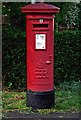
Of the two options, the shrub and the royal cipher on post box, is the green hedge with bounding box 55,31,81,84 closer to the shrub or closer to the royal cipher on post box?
the shrub

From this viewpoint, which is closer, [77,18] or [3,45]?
[3,45]

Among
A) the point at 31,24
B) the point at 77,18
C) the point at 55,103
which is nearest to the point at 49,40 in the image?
the point at 31,24

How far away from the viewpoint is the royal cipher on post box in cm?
617

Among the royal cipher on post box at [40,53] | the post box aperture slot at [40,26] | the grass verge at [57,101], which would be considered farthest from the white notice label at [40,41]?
the grass verge at [57,101]

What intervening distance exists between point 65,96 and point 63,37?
71.5 inches

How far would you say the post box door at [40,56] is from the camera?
20.5ft

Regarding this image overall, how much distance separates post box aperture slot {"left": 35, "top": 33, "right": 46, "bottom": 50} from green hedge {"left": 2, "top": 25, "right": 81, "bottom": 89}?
2.26 metres

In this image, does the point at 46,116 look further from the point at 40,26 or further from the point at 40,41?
the point at 40,26

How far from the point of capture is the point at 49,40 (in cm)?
630

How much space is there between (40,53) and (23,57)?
7.49 feet

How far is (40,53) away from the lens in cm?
630

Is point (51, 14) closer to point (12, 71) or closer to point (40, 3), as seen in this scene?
point (40, 3)

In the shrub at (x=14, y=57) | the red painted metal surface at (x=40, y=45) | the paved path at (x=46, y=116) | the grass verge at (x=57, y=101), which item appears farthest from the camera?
the shrub at (x=14, y=57)

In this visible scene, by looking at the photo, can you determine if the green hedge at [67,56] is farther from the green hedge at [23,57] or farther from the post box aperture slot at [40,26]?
the post box aperture slot at [40,26]
